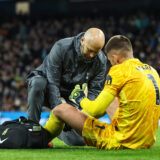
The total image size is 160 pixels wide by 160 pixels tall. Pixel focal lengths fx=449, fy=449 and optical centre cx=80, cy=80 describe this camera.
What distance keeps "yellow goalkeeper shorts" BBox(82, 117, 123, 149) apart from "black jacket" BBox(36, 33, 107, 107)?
113 cm

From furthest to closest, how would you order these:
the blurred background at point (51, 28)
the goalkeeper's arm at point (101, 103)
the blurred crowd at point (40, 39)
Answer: the blurred background at point (51, 28)
the blurred crowd at point (40, 39)
the goalkeeper's arm at point (101, 103)

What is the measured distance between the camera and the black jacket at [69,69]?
228 inches

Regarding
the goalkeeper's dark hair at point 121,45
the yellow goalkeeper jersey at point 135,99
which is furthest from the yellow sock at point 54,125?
the goalkeeper's dark hair at point 121,45

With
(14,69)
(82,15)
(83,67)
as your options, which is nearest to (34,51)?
(14,69)

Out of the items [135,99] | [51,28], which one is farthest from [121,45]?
[51,28]

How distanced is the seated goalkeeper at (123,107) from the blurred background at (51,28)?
993 centimetres

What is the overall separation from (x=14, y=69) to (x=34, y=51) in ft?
4.65

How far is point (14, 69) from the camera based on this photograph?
1722 centimetres

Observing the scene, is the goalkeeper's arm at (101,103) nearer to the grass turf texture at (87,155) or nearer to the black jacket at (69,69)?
the grass turf texture at (87,155)

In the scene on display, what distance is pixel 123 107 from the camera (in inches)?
176

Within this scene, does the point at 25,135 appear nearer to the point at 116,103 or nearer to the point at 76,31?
the point at 116,103

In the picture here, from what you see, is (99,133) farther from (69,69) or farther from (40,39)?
(40,39)

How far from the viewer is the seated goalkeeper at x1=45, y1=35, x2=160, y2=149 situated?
4.37 metres

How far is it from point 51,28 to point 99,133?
15508mm
